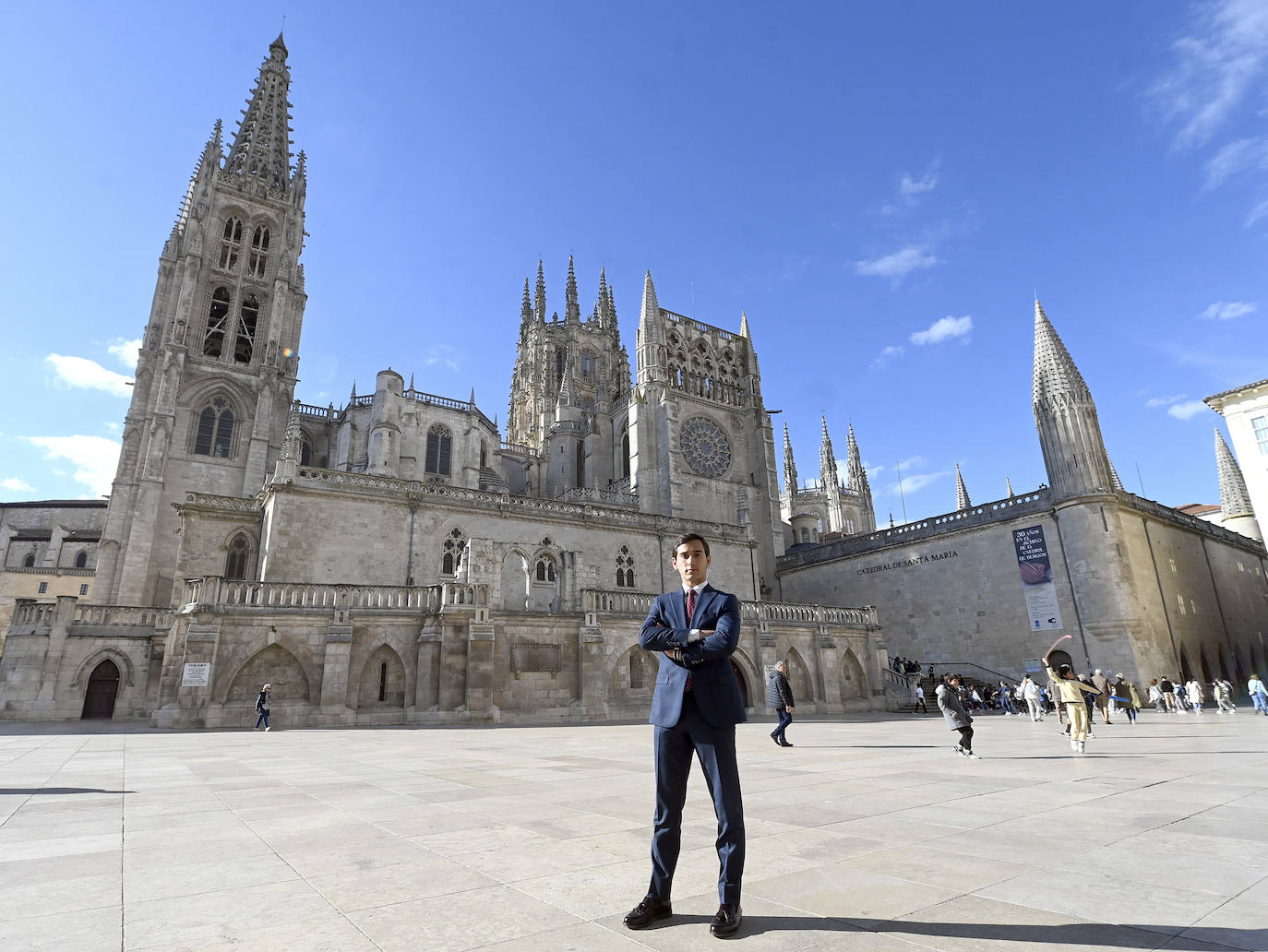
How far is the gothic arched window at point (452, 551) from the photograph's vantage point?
1072 inches

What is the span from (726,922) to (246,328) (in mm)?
51673

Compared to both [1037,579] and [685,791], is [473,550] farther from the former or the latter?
[1037,579]

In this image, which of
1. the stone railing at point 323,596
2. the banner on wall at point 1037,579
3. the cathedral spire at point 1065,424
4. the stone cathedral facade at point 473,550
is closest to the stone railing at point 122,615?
the stone cathedral facade at point 473,550

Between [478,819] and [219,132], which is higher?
[219,132]

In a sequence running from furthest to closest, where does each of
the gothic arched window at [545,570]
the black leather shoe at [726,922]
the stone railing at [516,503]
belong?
the gothic arched window at [545,570], the stone railing at [516,503], the black leather shoe at [726,922]

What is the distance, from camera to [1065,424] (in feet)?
Result: 95.9

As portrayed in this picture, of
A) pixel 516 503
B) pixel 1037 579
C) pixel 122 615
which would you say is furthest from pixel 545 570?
pixel 1037 579

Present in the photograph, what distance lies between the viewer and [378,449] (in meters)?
39.5

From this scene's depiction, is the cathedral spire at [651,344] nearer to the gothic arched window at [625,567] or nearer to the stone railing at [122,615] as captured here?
the gothic arched window at [625,567]

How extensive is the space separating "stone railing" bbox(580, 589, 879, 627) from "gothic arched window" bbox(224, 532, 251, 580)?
1613 centimetres

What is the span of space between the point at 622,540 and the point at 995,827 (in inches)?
1079

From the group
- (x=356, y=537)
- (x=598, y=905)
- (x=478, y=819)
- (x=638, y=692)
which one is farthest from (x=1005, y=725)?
(x=356, y=537)

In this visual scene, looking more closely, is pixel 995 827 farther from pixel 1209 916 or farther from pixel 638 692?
pixel 638 692

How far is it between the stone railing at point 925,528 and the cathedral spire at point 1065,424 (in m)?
1.28
